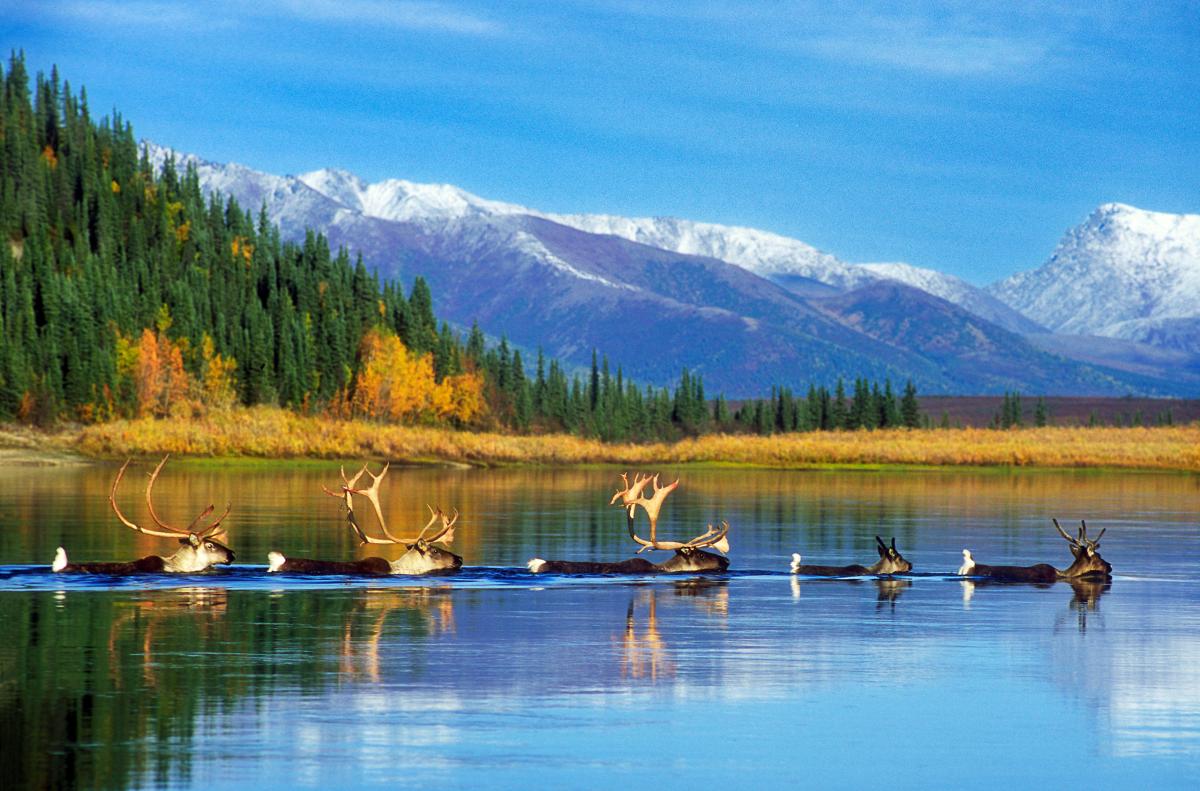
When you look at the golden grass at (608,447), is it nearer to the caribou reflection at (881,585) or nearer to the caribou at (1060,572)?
the caribou at (1060,572)

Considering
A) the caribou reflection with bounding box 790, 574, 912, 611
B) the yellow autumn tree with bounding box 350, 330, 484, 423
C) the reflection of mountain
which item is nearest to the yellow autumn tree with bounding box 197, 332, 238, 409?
the yellow autumn tree with bounding box 350, 330, 484, 423

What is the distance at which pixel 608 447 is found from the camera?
449 ft

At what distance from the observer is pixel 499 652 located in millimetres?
27203

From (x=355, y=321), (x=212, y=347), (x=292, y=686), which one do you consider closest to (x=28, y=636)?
(x=292, y=686)

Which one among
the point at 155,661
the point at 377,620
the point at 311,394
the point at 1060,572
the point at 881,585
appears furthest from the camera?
the point at 311,394

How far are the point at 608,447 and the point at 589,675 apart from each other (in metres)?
112

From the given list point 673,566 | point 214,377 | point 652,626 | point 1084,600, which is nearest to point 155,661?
point 652,626

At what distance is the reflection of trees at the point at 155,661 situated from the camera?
19500mm

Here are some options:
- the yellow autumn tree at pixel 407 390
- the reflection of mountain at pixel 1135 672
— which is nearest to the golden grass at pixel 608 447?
the yellow autumn tree at pixel 407 390

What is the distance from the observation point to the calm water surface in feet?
64.1

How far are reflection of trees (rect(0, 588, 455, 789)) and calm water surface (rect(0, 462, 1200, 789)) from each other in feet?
0.21

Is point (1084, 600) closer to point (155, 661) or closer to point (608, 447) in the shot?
point (155, 661)

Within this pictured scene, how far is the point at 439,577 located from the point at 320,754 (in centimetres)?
1875

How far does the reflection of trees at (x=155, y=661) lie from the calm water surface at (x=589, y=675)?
0.06 metres
